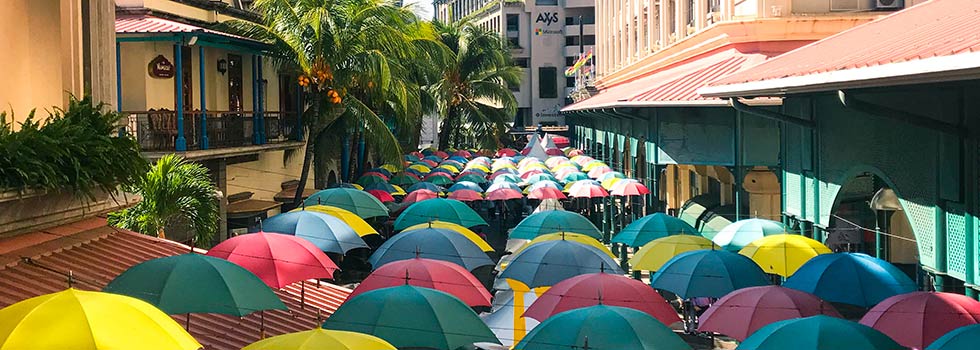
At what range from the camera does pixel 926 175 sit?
12.6 meters

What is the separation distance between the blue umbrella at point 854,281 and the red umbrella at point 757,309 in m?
0.94

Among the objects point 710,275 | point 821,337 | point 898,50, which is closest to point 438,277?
point 710,275

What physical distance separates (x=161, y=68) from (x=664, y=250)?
1212 cm

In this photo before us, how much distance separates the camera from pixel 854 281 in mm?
13914

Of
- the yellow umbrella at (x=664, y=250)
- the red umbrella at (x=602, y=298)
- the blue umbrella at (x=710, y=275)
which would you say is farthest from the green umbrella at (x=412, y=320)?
the yellow umbrella at (x=664, y=250)

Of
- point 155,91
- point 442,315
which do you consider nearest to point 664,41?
point 155,91

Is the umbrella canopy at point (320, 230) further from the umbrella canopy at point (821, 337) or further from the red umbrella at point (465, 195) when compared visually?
the red umbrella at point (465, 195)

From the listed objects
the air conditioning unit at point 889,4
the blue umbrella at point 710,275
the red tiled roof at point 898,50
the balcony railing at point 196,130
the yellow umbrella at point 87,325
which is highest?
the air conditioning unit at point 889,4

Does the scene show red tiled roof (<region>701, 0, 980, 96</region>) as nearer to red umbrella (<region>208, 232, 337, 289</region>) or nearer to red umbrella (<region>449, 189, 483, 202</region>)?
red umbrella (<region>208, 232, 337, 289</region>)

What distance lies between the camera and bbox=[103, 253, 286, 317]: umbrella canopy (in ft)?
36.1

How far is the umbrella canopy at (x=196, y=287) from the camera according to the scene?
433 inches

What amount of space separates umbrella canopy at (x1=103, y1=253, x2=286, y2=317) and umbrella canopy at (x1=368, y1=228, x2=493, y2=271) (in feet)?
20.4

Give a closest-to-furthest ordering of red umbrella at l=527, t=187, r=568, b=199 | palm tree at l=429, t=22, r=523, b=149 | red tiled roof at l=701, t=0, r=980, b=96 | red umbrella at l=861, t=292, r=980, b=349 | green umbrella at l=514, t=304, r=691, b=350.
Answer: red tiled roof at l=701, t=0, r=980, b=96
green umbrella at l=514, t=304, r=691, b=350
red umbrella at l=861, t=292, r=980, b=349
red umbrella at l=527, t=187, r=568, b=199
palm tree at l=429, t=22, r=523, b=149

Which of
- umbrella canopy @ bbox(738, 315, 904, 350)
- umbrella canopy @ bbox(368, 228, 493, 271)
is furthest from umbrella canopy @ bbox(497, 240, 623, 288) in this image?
umbrella canopy @ bbox(738, 315, 904, 350)
